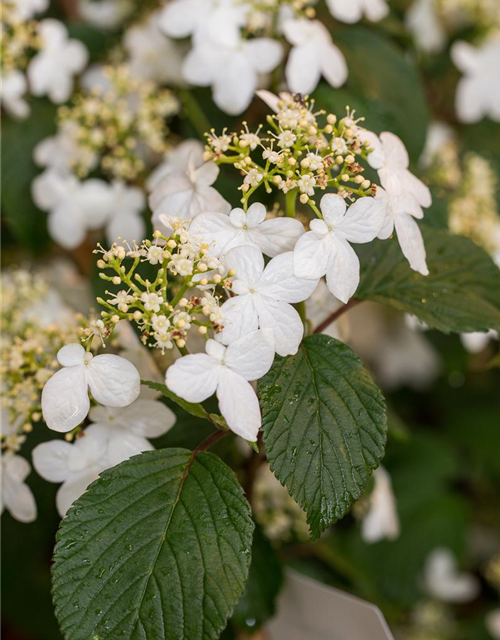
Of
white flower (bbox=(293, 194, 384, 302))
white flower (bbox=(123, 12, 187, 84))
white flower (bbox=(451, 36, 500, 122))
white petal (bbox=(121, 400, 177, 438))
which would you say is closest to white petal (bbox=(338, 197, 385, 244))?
white flower (bbox=(293, 194, 384, 302))

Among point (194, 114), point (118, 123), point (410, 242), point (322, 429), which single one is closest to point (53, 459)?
point (322, 429)

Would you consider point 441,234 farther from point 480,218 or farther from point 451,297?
point 480,218

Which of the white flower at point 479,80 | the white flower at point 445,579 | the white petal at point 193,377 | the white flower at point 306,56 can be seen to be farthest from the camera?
the white flower at point 445,579

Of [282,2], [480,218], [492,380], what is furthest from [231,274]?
[492,380]

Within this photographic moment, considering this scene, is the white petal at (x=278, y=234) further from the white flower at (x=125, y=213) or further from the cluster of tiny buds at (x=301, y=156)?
the white flower at (x=125, y=213)

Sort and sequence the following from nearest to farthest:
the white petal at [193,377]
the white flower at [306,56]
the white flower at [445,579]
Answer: the white petal at [193,377], the white flower at [306,56], the white flower at [445,579]

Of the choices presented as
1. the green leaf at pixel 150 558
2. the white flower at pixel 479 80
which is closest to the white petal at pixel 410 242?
the green leaf at pixel 150 558
